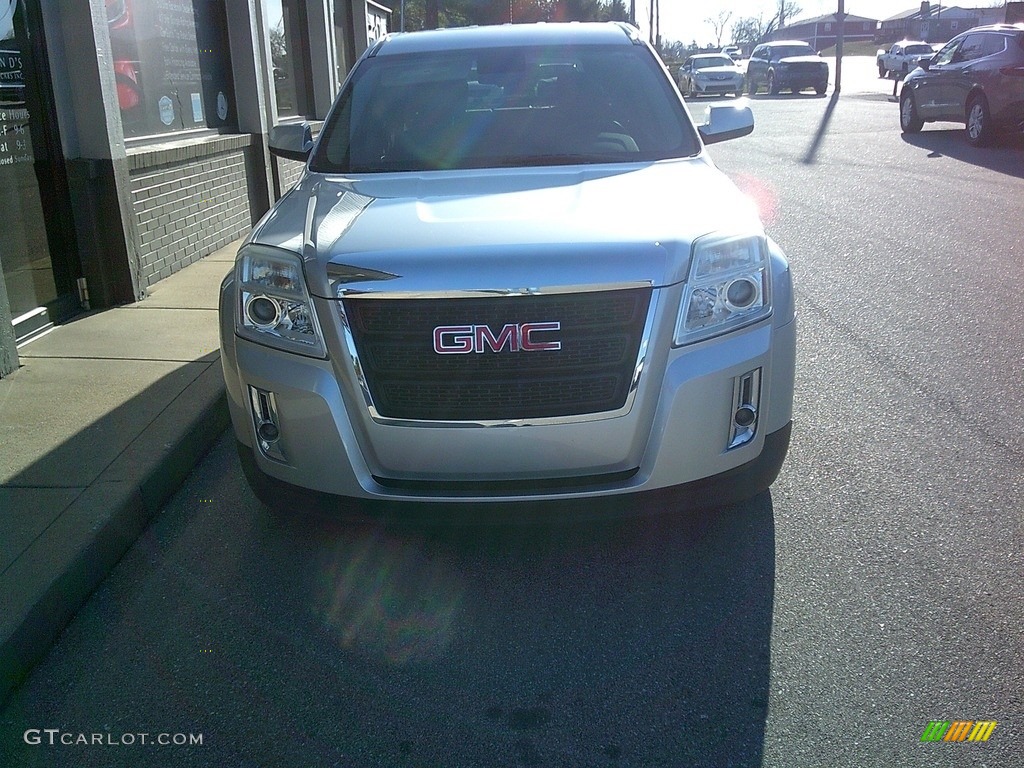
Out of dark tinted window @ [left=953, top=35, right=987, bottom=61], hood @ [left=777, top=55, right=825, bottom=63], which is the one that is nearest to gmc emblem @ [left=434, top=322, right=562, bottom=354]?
dark tinted window @ [left=953, top=35, right=987, bottom=61]

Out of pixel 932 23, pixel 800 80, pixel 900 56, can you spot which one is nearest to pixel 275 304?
pixel 800 80

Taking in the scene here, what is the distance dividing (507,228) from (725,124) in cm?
217

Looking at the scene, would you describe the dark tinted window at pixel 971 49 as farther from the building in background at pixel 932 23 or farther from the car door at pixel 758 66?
the building in background at pixel 932 23

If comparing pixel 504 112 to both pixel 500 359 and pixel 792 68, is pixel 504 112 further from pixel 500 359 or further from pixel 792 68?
pixel 792 68

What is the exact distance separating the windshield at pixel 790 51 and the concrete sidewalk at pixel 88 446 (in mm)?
34915

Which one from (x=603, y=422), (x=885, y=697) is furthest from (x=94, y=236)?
(x=885, y=697)

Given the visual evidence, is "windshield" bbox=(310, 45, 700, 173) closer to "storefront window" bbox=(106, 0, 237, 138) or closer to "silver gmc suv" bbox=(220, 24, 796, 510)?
"silver gmc suv" bbox=(220, 24, 796, 510)

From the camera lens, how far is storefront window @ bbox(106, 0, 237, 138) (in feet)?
25.0

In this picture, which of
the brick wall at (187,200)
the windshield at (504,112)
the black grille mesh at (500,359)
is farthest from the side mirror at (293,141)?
the brick wall at (187,200)

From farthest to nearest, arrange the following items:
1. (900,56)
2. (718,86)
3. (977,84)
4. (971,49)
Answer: (900,56), (718,86), (971,49), (977,84)

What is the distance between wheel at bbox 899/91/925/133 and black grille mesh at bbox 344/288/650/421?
16.7 m

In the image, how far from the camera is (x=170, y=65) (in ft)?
27.9

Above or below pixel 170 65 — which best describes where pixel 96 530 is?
below

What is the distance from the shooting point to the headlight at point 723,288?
311 centimetres
